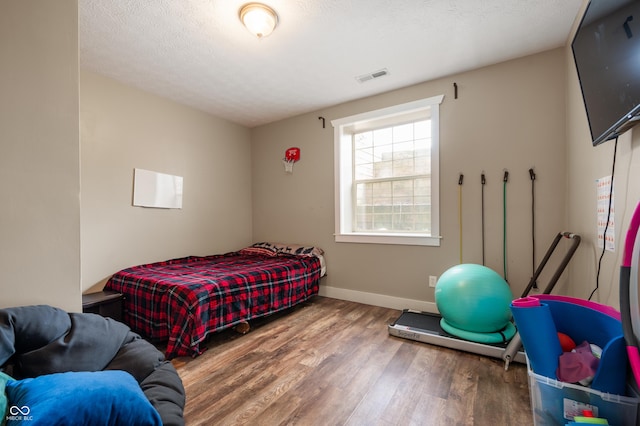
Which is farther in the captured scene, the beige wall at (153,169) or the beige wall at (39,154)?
the beige wall at (153,169)

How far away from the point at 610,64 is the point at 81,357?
253 centimetres

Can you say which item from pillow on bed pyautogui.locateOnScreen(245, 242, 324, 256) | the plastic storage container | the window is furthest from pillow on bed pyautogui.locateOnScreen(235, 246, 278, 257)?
the plastic storage container

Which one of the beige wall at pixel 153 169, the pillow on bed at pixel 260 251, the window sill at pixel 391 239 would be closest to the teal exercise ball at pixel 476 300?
the window sill at pixel 391 239

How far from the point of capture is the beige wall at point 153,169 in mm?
2684

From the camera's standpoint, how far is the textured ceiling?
74.2 inches

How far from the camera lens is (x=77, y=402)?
836 mm

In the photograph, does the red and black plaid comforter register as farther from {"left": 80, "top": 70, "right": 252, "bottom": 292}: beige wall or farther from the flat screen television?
the flat screen television

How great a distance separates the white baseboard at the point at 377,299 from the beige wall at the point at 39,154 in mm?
2603

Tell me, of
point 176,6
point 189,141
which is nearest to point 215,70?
point 176,6

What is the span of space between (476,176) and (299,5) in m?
2.08

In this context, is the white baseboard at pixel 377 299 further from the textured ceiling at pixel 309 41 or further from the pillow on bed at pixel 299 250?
the textured ceiling at pixel 309 41

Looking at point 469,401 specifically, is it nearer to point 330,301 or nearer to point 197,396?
point 197,396

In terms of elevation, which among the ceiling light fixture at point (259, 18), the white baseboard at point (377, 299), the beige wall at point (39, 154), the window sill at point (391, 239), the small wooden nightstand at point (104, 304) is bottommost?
the white baseboard at point (377, 299)

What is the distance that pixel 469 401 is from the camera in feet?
5.09
